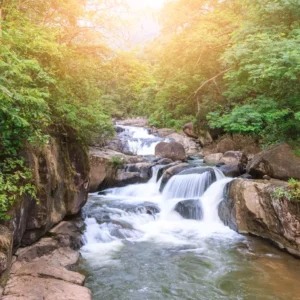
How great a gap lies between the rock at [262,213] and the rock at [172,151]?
23.9ft

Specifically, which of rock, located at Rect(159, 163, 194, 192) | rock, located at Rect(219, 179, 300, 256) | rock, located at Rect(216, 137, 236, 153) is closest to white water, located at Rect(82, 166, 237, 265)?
rock, located at Rect(159, 163, 194, 192)

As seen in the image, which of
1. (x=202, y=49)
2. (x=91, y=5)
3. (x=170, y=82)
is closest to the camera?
(x=91, y=5)

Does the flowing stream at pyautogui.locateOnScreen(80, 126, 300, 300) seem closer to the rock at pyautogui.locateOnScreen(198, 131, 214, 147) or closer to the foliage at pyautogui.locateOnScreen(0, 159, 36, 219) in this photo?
the foliage at pyautogui.locateOnScreen(0, 159, 36, 219)

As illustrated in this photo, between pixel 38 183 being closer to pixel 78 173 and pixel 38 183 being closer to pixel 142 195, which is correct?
pixel 78 173

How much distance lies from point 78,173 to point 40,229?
87.1 inches

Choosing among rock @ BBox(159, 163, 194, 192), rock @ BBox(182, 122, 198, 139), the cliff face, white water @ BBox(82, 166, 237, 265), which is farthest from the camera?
rock @ BBox(182, 122, 198, 139)

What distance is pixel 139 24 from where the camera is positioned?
A: 745 cm

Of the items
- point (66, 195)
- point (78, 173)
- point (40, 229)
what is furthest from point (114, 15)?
point (40, 229)

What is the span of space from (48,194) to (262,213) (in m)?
5.35

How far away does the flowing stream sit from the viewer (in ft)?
16.1

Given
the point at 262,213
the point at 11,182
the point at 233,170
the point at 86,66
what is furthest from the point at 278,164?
the point at 11,182

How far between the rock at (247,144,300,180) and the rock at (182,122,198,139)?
11.2 metres

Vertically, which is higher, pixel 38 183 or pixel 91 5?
pixel 91 5

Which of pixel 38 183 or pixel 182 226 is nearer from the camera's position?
pixel 38 183
